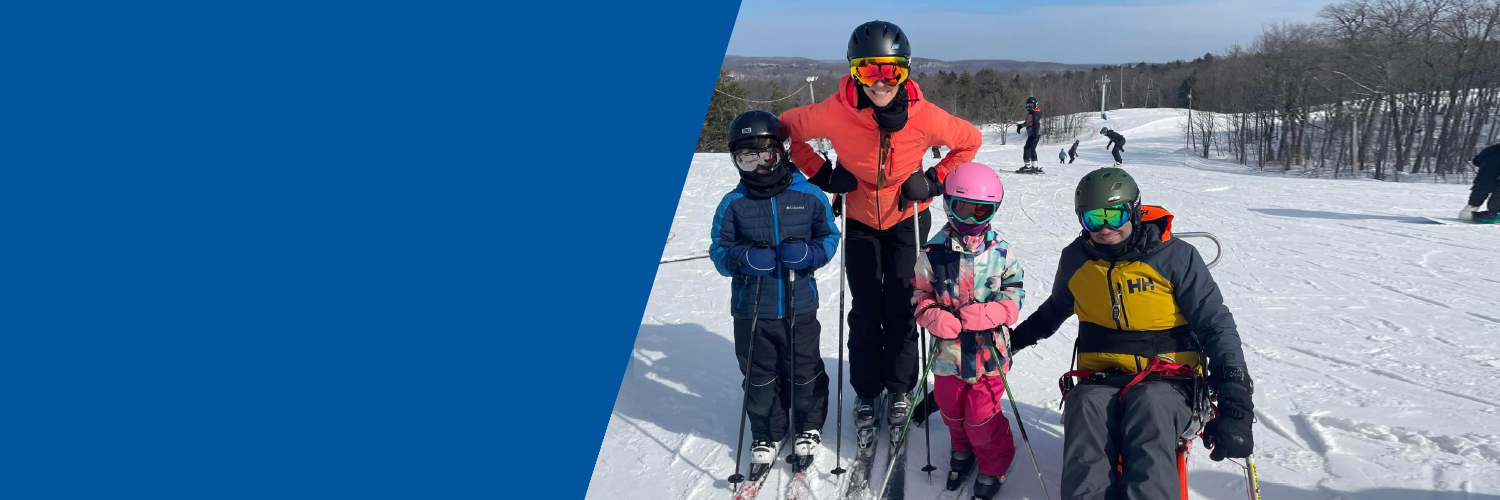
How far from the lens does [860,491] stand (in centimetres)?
357

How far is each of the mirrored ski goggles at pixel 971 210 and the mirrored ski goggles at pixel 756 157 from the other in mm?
806

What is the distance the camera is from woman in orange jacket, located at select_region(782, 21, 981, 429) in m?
3.50

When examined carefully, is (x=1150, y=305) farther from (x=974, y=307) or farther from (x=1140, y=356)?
(x=974, y=307)

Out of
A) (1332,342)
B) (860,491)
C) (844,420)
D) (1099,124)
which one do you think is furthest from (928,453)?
(1099,124)

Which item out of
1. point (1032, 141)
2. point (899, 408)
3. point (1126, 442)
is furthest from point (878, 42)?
point (1032, 141)

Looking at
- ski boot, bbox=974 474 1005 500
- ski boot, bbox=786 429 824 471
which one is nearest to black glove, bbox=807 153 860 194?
ski boot, bbox=786 429 824 471

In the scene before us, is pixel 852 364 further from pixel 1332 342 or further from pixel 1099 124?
pixel 1099 124

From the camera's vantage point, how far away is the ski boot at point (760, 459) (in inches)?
147

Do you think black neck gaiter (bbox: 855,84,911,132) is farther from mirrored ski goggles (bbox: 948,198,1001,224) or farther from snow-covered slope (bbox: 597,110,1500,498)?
snow-covered slope (bbox: 597,110,1500,498)

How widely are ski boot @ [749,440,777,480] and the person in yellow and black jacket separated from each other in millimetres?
1379

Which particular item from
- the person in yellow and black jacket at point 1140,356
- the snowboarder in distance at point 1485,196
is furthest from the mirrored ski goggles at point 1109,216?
the snowboarder in distance at point 1485,196

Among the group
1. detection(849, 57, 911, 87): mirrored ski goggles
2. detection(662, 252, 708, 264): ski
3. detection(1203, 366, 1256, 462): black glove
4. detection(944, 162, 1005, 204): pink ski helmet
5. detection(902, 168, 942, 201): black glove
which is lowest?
detection(662, 252, 708, 264): ski

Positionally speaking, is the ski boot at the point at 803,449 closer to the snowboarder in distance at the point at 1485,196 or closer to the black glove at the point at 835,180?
the black glove at the point at 835,180

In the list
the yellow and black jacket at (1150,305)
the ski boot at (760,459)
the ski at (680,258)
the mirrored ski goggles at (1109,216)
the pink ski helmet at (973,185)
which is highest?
the pink ski helmet at (973,185)
